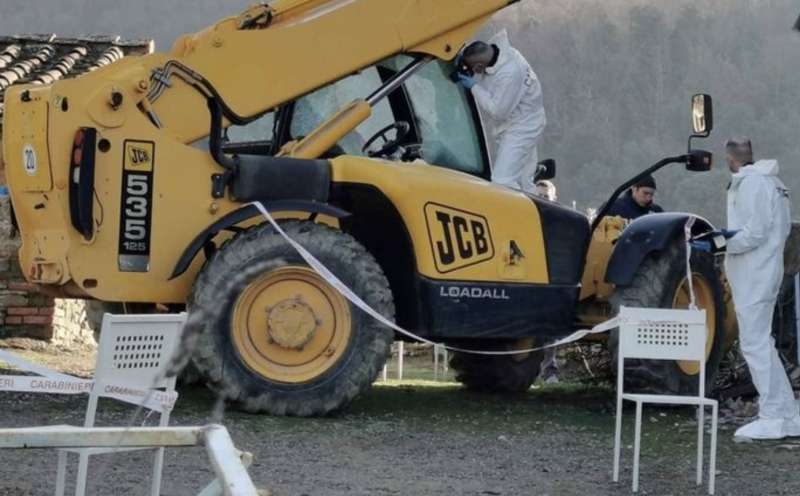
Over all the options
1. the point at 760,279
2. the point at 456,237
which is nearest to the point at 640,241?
the point at 760,279

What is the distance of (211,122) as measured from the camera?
11.9m

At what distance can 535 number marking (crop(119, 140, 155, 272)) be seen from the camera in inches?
452

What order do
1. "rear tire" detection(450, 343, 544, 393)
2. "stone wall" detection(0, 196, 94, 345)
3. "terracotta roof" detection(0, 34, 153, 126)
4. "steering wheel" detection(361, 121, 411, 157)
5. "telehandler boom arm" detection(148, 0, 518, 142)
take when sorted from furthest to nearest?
"terracotta roof" detection(0, 34, 153, 126) → "stone wall" detection(0, 196, 94, 345) → "rear tire" detection(450, 343, 544, 393) → "steering wheel" detection(361, 121, 411, 157) → "telehandler boom arm" detection(148, 0, 518, 142)

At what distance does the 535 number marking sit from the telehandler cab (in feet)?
0.04

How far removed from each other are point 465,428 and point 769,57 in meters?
44.8

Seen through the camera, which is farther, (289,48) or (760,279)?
(289,48)

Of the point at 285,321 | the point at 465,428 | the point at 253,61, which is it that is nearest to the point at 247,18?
the point at 253,61

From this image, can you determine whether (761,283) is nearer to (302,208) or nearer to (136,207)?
(302,208)

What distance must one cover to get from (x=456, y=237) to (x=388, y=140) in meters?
1.15

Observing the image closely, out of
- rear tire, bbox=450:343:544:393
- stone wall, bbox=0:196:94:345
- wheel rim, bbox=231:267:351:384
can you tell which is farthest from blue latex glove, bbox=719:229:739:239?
stone wall, bbox=0:196:94:345

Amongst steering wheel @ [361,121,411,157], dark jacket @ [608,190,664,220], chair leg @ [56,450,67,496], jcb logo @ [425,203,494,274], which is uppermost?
steering wheel @ [361,121,411,157]

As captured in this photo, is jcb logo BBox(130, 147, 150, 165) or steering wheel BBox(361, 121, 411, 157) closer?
jcb logo BBox(130, 147, 150, 165)

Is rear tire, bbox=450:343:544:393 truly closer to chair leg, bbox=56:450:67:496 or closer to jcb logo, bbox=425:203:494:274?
jcb logo, bbox=425:203:494:274

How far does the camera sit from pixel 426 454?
10750 millimetres
